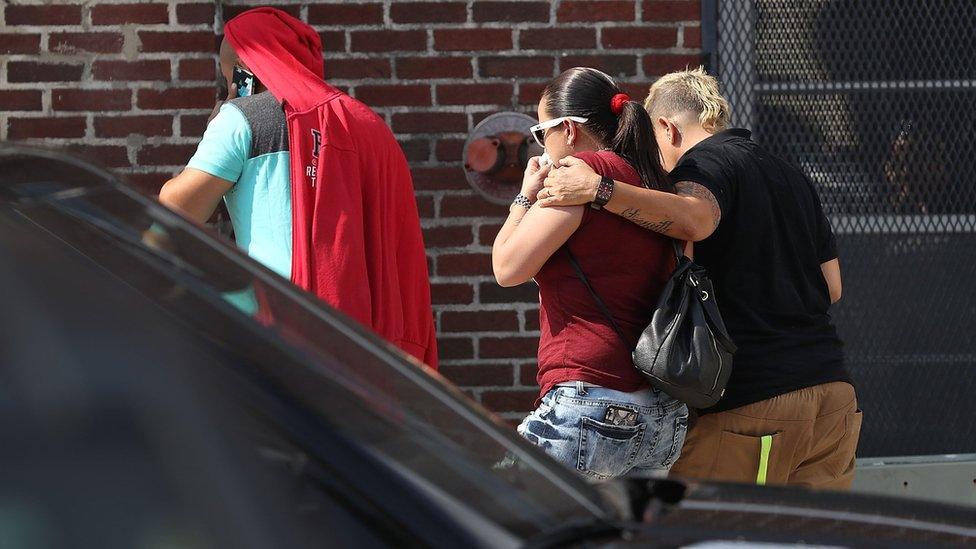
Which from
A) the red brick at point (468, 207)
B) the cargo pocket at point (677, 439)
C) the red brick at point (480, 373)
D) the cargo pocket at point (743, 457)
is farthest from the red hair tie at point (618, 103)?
the red brick at point (480, 373)

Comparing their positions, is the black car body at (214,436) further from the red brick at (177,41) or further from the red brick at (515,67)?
the red brick at (515,67)

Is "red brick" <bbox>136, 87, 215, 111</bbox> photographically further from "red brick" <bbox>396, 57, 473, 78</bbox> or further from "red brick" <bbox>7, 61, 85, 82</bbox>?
"red brick" <bbox>396, 57, 473, 78</bbox>

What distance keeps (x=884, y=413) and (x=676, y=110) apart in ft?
6.32

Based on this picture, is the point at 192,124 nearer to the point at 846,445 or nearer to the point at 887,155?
the point at 846,445

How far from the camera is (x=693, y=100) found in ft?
10.9

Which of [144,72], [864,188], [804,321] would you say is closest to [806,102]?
[864,188]

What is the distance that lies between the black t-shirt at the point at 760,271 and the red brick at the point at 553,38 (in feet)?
4.12

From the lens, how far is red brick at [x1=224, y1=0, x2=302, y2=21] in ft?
14.0

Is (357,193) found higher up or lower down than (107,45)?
lower down

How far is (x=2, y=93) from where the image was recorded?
4211mm

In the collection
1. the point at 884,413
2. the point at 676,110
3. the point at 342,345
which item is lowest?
the point at 884,413

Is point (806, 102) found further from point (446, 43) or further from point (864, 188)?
point (446, 43)

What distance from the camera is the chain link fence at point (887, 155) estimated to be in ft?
14.8

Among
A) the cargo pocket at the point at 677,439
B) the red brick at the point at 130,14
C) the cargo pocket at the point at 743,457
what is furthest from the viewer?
the red brick at the point at 130,14
